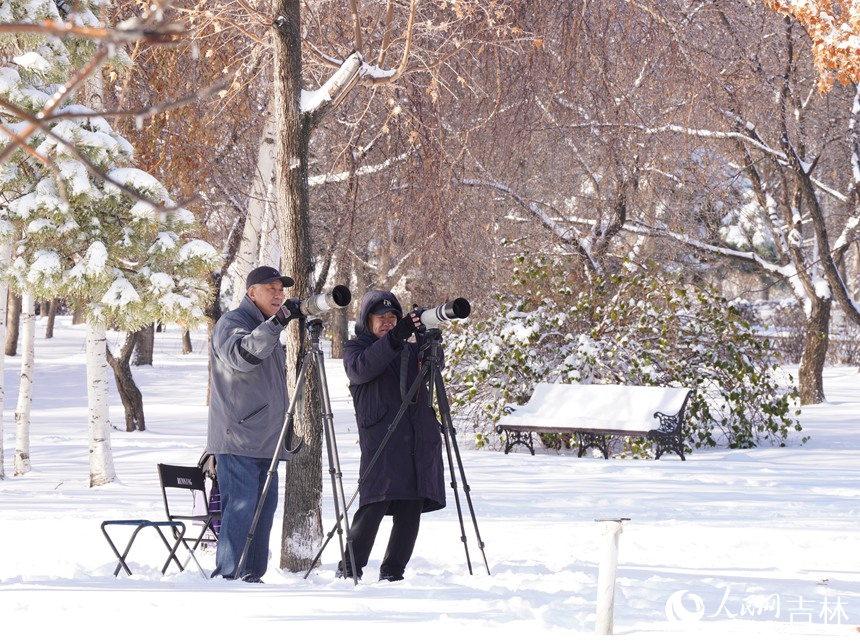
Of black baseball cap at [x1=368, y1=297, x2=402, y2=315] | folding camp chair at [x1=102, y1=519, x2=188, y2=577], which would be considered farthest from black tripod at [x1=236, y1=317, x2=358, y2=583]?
folding camp chair at [x1=102, y1=519, x2=188, y2=577]

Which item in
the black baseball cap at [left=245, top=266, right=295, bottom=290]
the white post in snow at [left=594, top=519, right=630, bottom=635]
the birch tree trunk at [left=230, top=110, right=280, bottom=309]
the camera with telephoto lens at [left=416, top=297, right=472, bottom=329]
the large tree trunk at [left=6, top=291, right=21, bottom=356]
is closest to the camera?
the white post in snow at [left=594, top=519, right=630, bottom=635]

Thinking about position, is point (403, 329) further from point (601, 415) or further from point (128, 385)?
point (128, 385)

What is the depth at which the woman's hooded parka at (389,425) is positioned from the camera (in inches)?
227

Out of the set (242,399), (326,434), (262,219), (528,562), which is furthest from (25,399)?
(326,434)

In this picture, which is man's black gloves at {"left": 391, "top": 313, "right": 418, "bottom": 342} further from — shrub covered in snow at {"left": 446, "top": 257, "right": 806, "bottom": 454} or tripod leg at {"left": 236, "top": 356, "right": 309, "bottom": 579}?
shrub covered in snow at {"left": 446, "top": 257, "right": 806, "bottom": 454}

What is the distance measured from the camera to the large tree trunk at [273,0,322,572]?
644 centimetres

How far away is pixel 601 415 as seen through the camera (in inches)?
518

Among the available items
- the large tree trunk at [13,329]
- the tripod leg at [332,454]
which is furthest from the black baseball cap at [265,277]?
the large tree trunk at [13,329]

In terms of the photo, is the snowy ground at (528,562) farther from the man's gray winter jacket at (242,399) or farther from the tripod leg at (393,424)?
the man's gray winter jacket at (242,399)

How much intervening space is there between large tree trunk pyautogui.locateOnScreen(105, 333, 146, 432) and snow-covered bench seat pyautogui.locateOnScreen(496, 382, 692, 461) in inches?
272

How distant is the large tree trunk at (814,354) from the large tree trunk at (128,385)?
11.6 m

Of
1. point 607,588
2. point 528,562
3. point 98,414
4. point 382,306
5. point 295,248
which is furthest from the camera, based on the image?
point 98,414

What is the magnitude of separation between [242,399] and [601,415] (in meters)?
8.01

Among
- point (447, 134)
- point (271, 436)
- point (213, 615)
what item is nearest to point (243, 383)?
point (271, 436)
